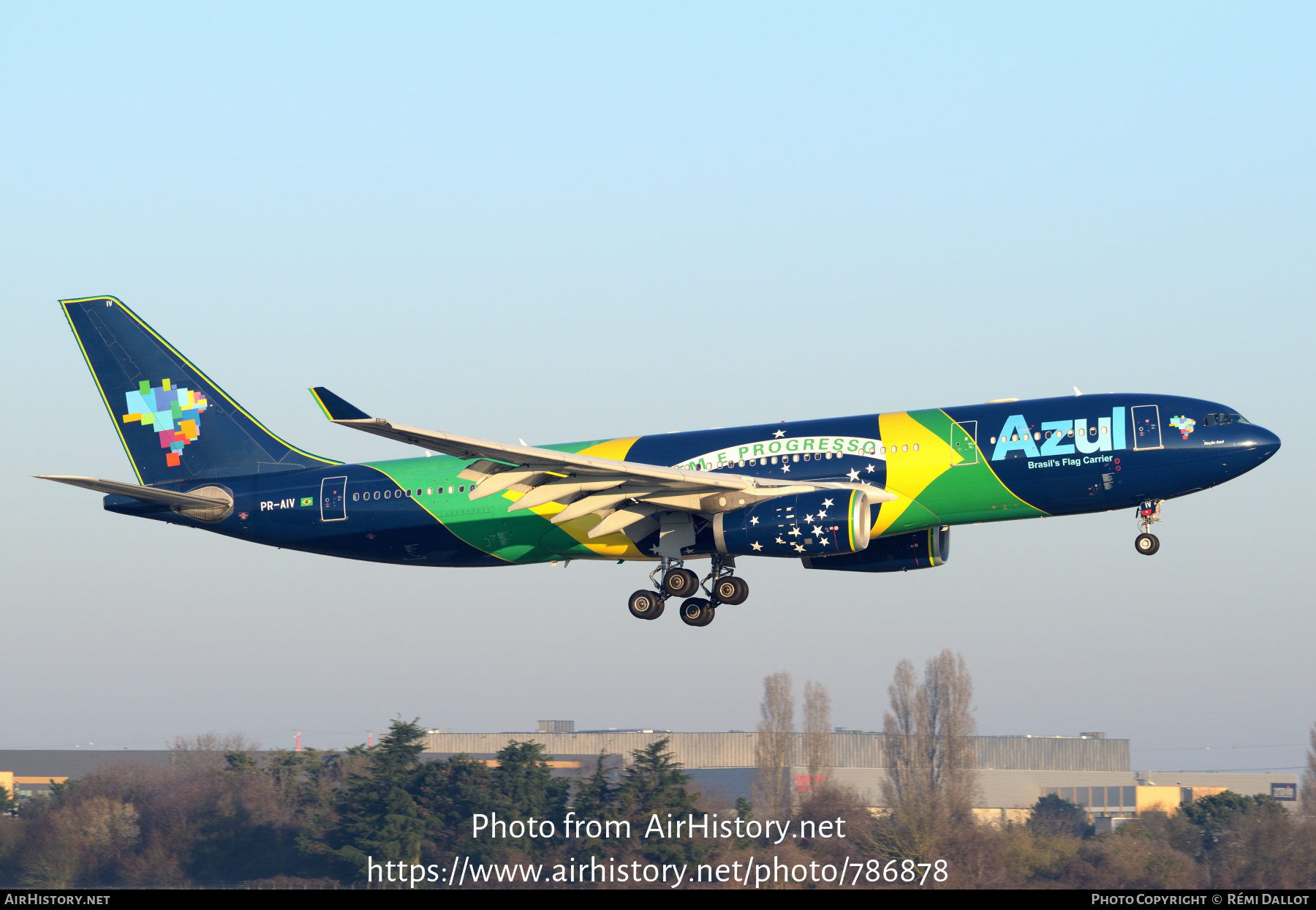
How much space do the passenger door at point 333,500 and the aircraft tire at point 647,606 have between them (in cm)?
915

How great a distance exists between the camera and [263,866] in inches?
2154

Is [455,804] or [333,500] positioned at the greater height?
[333,500]

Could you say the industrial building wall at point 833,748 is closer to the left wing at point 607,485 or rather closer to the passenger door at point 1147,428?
the left wing at point 607,485

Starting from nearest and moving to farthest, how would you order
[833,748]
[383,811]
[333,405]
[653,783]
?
[333,405] → [383,811] → [653,783] → [833,748]

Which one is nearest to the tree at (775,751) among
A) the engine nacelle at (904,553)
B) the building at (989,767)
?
the building at (989,767)

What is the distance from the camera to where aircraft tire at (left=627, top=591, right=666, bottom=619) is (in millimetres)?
41500

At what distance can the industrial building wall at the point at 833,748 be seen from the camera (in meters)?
82.6

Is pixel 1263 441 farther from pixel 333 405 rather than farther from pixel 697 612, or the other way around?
pixel 333 405

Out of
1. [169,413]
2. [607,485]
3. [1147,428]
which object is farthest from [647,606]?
[169,413]

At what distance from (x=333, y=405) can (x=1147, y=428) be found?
20749 mm

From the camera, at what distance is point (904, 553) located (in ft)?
137

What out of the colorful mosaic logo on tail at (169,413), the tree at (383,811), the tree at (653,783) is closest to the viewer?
the colorful mosaic logo on tail at (169,413)

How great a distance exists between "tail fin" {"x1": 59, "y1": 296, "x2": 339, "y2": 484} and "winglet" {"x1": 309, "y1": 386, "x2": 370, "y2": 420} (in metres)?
11.3

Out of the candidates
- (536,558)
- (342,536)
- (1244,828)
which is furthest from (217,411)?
(1244,828)
